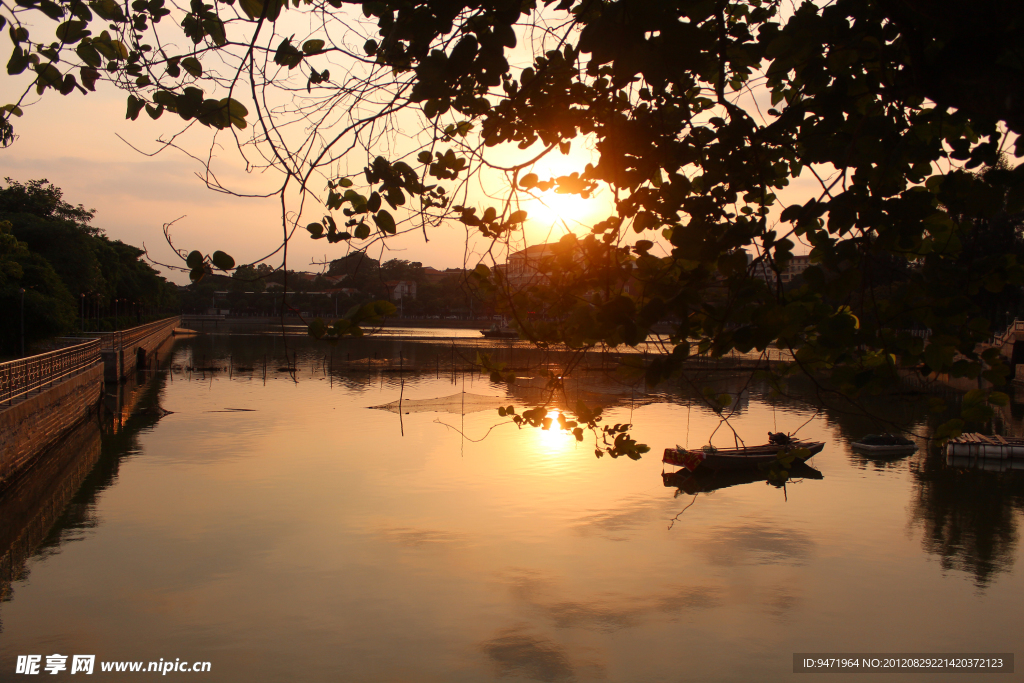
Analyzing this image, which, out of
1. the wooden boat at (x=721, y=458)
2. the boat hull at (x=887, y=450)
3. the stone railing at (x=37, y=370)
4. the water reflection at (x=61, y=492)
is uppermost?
the stone railing at (x=37, y=370)

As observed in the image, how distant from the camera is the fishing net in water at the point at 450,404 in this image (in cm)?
3705

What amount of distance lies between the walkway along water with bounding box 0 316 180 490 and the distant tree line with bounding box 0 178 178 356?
2.42 meters

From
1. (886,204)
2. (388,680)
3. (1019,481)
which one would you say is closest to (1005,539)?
(1019,481)

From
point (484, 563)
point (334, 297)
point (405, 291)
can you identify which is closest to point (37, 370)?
point (484, 563)

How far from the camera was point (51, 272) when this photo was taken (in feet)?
112

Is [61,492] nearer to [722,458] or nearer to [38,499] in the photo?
[38,499]

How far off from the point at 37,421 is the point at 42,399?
0.62m

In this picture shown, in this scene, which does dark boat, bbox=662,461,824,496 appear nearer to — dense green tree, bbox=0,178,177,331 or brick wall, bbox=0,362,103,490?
→ brick wall, bbox=0,362,103,490

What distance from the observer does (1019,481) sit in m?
23.5

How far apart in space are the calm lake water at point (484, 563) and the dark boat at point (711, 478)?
0.24 metres

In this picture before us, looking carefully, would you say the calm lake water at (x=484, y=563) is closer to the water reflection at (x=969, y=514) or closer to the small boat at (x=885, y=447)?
the water reflection at (x=969, y=514)

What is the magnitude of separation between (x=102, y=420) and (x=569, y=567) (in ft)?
77.6

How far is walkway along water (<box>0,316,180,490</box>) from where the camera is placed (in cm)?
1686

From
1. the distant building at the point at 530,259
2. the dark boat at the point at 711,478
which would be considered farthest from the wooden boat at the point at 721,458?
the distant building at the point at 530,259
